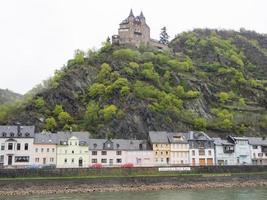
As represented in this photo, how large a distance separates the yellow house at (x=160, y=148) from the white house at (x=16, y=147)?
2266 cm

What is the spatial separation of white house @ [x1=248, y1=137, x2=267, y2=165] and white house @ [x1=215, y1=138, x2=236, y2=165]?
4554mm

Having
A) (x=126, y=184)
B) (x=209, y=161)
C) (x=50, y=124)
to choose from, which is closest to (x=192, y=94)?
(x=209, y=161)

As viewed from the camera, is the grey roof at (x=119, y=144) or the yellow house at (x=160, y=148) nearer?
the grey roof at (x=119, y=144)

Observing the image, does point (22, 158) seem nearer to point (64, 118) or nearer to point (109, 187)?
point (64, 118)

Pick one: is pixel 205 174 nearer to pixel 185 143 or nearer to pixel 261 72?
pixel 185 143

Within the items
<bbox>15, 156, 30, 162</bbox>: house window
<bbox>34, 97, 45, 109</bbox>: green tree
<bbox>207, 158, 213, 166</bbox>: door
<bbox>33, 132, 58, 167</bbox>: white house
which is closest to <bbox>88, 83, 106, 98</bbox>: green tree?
<bbox>34, 97, 45, 109</bbox>: green tree

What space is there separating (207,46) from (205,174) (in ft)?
280

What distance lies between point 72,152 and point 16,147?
9.83 metres

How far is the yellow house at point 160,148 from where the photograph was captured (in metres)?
70.9

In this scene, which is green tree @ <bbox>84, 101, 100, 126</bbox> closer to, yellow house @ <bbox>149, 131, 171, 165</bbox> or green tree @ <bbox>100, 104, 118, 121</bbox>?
green tree @ <bbox>100, 104, 118, 121</bbox>

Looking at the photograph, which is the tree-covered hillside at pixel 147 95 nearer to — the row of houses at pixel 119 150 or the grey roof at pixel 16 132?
the row of houses at pixel 119 150

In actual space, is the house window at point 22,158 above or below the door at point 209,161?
above

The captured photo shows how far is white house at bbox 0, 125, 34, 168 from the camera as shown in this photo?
63.3 meters

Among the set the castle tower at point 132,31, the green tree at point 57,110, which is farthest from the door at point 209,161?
the castle tower at point 132,31
